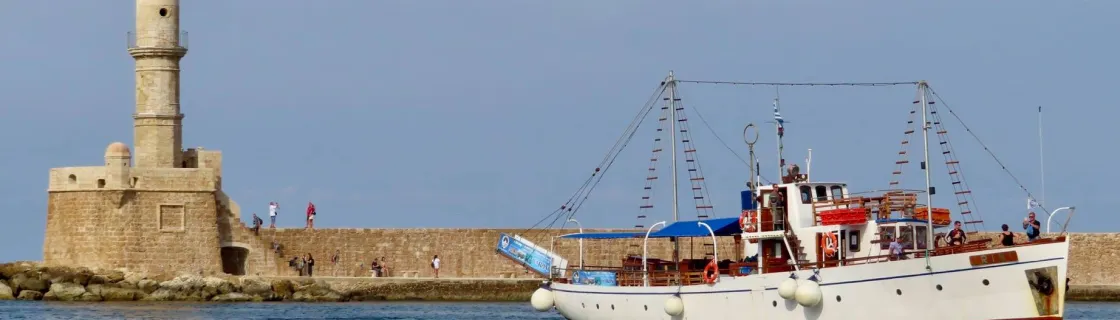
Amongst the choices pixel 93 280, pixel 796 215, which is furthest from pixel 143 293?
pixel 796 215

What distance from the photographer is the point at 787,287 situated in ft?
103

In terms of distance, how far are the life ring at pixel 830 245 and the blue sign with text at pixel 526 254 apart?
7.42 metres

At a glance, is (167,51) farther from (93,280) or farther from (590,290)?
(590,290)

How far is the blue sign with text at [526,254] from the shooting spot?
127 feet

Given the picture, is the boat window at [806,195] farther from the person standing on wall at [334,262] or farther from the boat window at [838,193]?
the person standing on wall at [334,262]

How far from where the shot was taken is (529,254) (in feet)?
128

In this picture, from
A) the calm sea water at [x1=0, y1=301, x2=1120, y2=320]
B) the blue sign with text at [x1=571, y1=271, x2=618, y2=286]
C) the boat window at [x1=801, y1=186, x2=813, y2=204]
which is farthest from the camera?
the calm sea water at [x1=0, y1=301, x2=1120, y2=320]

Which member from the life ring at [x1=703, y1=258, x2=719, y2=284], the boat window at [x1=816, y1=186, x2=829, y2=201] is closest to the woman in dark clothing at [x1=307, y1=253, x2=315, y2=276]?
the life ring at [x1=703, y1=258, x2=719, y2=284]

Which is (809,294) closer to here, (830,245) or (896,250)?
(896,250)

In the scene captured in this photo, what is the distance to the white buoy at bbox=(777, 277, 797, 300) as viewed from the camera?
31.4m

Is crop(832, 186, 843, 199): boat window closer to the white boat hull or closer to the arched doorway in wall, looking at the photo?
the white boat hull

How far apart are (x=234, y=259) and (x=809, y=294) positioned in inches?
967

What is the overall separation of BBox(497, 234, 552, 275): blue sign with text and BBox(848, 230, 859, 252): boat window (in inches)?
296

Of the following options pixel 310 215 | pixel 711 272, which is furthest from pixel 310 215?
pixel 711 272
